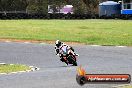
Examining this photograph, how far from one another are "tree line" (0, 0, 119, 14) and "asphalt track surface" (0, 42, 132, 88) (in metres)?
59.6

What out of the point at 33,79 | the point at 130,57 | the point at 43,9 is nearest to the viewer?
the point at 33,79

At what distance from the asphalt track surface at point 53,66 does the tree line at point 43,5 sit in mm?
59562

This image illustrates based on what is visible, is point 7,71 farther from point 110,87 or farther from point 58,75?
point 110,87

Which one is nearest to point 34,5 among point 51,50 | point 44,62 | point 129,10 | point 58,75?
point 129,10

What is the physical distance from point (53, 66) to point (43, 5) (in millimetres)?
68930

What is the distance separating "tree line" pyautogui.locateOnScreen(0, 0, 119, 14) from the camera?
8431 cm

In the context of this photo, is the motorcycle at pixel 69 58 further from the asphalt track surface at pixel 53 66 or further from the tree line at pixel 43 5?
the tree line at pixel 43 5

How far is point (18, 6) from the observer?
338ft

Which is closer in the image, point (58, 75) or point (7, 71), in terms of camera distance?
point (58, 75)

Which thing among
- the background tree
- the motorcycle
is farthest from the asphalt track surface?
the background tree

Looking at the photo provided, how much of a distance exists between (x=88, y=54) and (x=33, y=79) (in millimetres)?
9593

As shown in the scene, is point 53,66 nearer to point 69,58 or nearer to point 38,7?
point 69,58

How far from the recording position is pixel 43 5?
84.6 meters

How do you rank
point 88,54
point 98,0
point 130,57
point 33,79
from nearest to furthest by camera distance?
1. point 33,79
2. point 130,57
3. point 88,54
4. point 98,0
